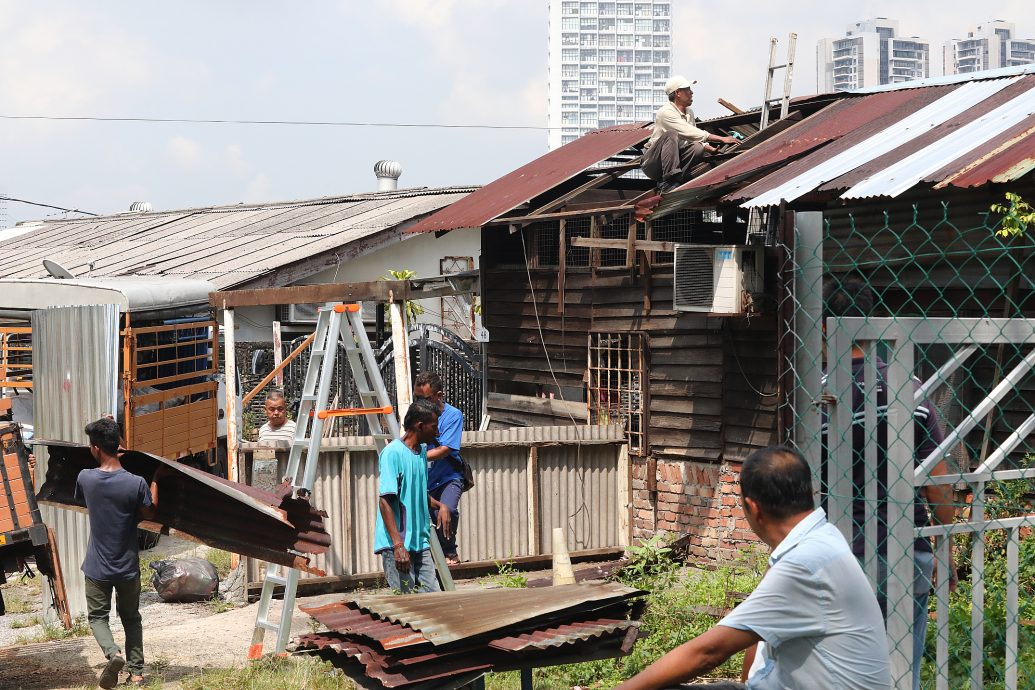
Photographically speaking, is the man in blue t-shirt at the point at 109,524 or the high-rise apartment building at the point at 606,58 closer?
the man in blue t-shirt at the point at 109,524

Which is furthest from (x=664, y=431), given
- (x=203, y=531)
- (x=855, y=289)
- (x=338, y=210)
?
(x=338, y=210)

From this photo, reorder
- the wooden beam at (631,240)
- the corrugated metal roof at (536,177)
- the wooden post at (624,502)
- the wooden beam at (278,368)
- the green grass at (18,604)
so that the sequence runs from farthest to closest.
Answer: the corrugated metal roof at (536,177) → the wooden beam at (631,240) → the wooden post at (624,502) → the green grass at (18,604) → the wooden beam at (278,368)

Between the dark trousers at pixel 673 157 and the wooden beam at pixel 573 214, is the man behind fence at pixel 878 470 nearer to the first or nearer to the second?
the wooden beam at pixel 573 214

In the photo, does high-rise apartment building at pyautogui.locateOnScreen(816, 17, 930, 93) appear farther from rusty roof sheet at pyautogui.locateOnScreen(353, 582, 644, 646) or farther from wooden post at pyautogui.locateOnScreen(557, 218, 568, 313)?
rusty roof sheet at pyautogui.locateOnScreen(353, 582, 644, 646)

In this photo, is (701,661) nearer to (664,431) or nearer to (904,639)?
(904,639)

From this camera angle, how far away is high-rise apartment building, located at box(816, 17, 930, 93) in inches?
5182

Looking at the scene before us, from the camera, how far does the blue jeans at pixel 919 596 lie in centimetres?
409

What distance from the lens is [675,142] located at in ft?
35.9

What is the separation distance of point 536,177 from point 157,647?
7349mm

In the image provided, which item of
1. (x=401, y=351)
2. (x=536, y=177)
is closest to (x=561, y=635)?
(x=401, y=351)

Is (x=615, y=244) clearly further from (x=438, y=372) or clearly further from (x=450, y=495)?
(x=438, y=372)

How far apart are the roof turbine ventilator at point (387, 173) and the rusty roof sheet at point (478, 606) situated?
2516 centimetres

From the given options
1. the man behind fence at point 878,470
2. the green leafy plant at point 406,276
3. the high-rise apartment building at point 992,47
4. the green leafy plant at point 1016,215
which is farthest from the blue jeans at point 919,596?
the high-rise apartment building at point 992,47

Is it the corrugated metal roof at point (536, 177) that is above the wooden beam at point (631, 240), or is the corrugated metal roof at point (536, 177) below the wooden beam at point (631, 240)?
above
